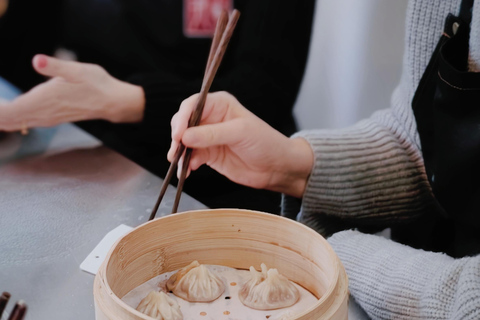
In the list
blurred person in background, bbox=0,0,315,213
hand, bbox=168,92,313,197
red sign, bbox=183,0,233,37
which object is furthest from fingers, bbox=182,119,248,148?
red sign, bbox=183,0,233,37

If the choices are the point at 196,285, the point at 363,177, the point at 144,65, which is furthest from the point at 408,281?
the point at 144,65

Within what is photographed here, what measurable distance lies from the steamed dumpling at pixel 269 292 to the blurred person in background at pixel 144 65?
1.93 feet

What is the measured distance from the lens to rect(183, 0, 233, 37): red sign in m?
1.89

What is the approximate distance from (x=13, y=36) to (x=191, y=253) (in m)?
1.67

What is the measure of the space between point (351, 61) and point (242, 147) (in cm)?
120

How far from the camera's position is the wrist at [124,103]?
1.79m

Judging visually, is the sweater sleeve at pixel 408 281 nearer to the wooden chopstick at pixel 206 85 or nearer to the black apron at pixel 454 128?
the black apron at pixel 454 128

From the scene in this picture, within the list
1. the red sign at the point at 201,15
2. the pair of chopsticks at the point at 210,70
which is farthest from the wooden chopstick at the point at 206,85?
the red sign at the point at 201,15

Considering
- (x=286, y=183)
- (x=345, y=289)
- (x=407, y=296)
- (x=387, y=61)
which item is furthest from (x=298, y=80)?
(x=345, y=289)

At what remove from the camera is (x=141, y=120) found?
1.87m

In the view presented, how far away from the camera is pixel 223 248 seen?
907mm

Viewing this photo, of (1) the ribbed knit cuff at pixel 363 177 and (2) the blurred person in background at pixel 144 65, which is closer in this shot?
(1) the ribbed knit cuff at pixel 363 177

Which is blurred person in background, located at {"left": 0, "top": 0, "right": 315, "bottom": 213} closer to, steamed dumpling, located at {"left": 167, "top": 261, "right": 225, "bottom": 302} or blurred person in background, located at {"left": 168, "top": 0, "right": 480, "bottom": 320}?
blurred person in background, located at {"left": 168, "top": 0, "right": 480, "bottom": 320}

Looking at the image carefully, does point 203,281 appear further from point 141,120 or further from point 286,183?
point 141,120
